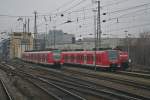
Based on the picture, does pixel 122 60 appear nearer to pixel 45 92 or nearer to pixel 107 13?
pixel 107 13

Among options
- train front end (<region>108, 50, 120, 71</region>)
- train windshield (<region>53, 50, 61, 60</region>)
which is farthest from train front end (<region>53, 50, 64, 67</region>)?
train front end (<region>108, 50, 120, 71</region>)

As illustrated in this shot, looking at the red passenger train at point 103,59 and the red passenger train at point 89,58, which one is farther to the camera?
the red passenger train at point 89,58

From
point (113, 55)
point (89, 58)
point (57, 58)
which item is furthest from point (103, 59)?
point (57, 58)

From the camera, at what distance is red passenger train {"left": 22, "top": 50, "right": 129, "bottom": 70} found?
38.8m

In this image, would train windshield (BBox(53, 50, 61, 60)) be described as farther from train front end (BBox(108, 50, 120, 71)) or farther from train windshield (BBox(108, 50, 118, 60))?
train windshield (BBox(108, 50, 118, 60))

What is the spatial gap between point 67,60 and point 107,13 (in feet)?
65.8

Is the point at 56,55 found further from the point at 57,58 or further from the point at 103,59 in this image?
the point at 103,59

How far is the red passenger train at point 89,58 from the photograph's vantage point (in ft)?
127

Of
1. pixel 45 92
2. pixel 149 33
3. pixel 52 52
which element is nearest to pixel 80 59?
pixel 52 52

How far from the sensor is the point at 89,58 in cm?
4394

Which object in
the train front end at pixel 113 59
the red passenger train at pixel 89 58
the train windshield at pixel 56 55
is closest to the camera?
the train front end at pixel 113 59

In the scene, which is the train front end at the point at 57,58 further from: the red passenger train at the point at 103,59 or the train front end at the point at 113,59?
the train front end at the point at 113,59

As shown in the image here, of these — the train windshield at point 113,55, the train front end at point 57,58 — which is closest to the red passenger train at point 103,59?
the train windshield at point 113,55

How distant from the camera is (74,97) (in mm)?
17688
